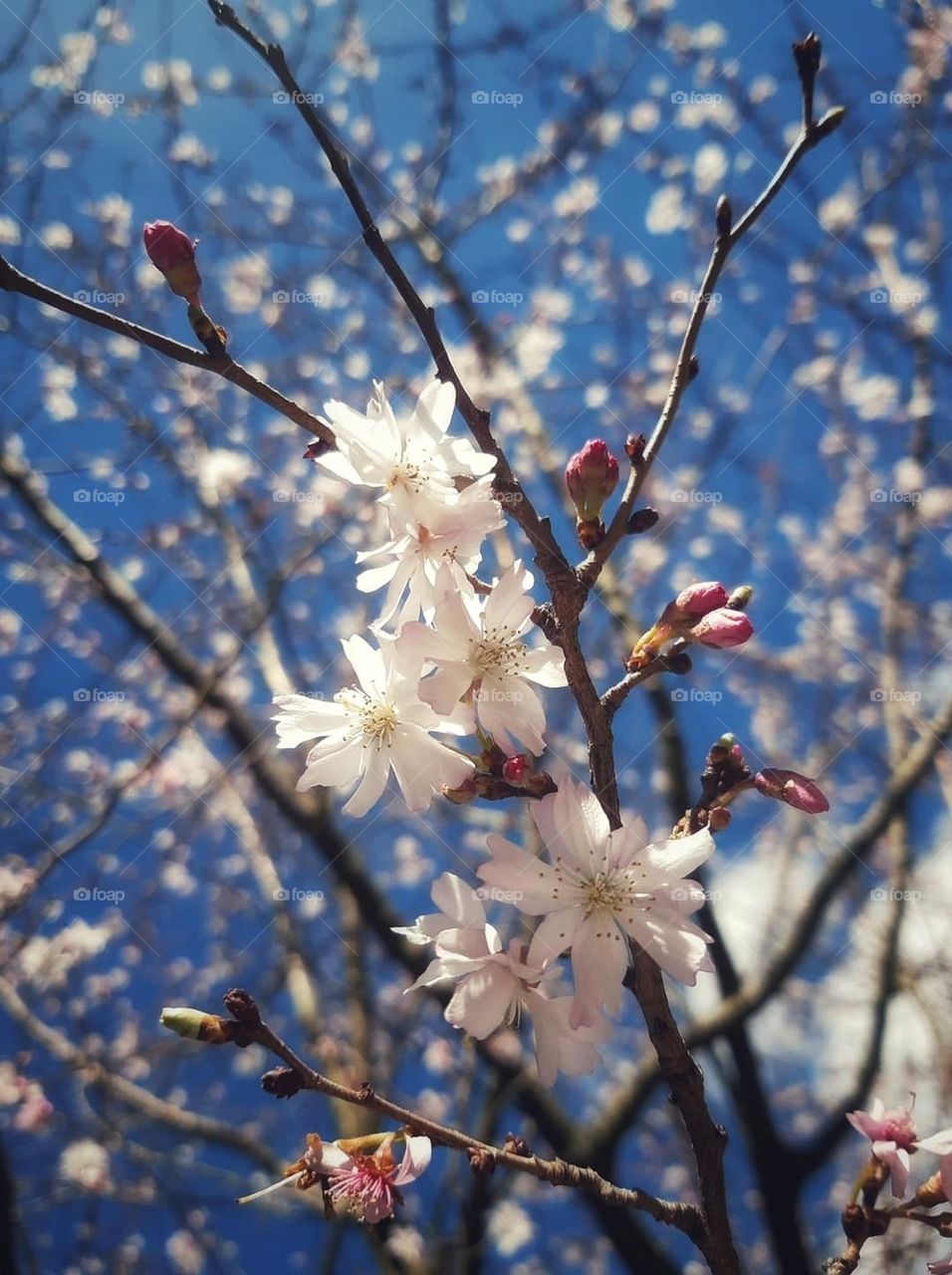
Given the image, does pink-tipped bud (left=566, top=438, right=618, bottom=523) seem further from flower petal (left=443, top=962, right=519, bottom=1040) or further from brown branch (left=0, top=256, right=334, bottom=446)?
flower petal (left=443, top=962, right=519, bottom=1040)

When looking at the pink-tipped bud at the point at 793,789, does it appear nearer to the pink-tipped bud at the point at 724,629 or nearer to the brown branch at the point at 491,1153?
the pink-tipped bud at the point at 724,629

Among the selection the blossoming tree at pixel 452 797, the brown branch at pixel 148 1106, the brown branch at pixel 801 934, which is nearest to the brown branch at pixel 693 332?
the blossoming tree at pixel 452 797

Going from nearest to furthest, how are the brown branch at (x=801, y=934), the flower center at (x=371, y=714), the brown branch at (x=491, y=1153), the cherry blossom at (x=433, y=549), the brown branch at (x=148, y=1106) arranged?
the brown branch at (x=491, y=1153) < the cherry blossom at (x=433, y=549) < the flower center at (x=371, y=714) < the brown branch at (x=801, y=934) < the brown branch at (x=148, y=1106)

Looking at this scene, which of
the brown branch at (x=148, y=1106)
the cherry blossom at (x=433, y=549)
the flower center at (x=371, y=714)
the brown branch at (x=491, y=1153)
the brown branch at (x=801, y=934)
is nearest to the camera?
the brown branch at (x=491, y=1153)

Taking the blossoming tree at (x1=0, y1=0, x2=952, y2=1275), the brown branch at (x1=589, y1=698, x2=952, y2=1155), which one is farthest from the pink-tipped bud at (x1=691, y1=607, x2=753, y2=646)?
the brown branch at (x1=589, y1=698, x2=952, y2=1155)

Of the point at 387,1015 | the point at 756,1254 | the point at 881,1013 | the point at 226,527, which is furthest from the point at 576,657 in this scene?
the point at 756,1254

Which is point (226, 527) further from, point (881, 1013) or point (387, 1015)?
point (881, 1013)
